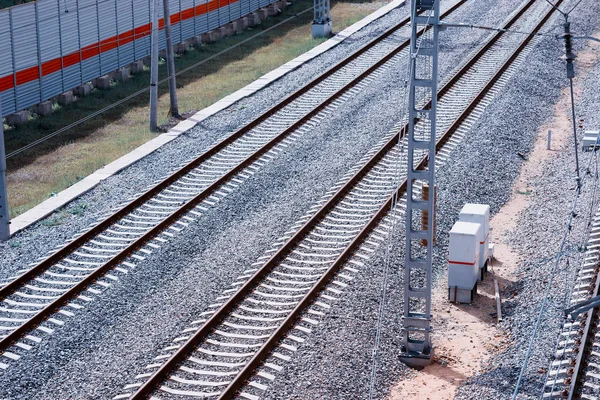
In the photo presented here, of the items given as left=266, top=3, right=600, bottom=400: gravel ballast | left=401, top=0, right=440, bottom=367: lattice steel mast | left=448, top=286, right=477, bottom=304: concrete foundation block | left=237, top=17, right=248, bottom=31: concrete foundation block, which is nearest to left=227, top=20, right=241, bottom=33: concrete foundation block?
left=237, top=17, right=248, bottom=31: concrete foundation block

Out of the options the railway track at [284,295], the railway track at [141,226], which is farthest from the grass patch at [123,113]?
the railway track at [284,295]

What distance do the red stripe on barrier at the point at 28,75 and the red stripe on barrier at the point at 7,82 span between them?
0.32 m

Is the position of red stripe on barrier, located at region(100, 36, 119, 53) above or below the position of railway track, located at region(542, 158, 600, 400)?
below

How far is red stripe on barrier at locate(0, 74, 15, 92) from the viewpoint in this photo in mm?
27062

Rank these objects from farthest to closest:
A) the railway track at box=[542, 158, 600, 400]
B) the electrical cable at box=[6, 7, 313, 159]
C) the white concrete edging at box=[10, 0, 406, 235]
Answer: the electrical cable at box=[6, 7, 313, 159] < the white concrete edging at box=[10, 0, 406, 235] < the railway track at box=[542, 158, 600, 400]

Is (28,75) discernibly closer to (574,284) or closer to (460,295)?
(460,295)

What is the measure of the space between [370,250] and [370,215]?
177 centimetres

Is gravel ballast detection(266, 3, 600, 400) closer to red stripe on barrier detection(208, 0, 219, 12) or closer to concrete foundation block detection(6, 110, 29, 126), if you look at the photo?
concrete foundation block detection(6, 110, 29, 126)

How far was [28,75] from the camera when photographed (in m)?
Result: 28.3

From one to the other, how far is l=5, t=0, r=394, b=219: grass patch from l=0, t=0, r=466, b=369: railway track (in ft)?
8.82

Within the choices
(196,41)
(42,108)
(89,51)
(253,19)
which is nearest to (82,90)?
(89,51)

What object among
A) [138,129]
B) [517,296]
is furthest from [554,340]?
[138,129]

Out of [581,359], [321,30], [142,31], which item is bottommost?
[321,30]

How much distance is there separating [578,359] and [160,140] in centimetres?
1403
